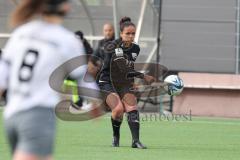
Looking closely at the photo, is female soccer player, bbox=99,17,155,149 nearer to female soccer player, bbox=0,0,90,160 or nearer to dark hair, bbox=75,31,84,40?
female soccer player, bbox=0,0,90,160

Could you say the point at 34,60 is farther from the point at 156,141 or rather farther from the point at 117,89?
the point at 156,141

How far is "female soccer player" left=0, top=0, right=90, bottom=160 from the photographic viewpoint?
5375mm

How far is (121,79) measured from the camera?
482 inches

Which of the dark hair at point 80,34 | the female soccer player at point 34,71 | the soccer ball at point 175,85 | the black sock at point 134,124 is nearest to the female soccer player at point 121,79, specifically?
the black sock at point 134,124

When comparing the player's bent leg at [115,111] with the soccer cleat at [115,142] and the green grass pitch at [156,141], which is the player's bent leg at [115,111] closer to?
the soccer cleat at [115,142]

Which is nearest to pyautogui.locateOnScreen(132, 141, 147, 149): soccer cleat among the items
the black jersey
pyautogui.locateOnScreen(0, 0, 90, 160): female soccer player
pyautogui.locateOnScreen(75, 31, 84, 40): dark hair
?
the black jersey

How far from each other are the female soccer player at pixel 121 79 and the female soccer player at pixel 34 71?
6.28 meters

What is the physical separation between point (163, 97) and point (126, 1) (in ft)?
8.74

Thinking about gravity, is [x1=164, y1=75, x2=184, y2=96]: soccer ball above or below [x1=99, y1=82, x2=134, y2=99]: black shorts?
below

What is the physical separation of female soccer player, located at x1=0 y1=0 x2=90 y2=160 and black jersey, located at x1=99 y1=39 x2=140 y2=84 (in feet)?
20.8

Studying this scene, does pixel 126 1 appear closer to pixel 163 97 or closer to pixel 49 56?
pixel 163 97

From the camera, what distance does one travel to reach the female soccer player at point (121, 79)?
1202 centimetres

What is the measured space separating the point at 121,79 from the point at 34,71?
6759 mm

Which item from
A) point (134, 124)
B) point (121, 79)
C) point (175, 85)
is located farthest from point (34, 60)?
point (175, 85)
